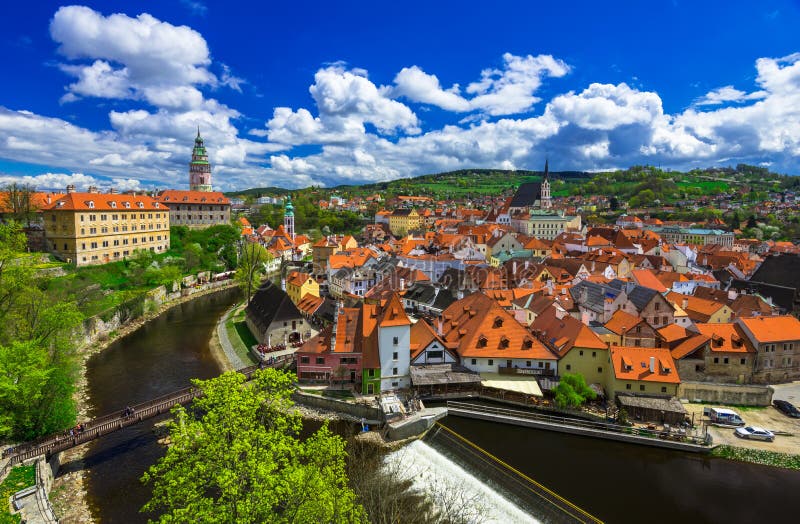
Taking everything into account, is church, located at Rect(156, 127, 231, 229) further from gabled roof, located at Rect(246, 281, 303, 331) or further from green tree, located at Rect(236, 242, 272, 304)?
gabled roof, located at Rect(246, 281, 303, 331)

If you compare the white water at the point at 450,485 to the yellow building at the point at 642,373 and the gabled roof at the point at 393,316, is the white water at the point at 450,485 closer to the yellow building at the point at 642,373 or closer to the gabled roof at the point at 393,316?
the gabled roof at the point at 393,316

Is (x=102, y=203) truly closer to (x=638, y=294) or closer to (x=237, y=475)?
(x=237, y=475)

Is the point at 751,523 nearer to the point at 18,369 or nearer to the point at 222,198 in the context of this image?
the point at 18,369

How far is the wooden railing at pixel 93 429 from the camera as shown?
21938mm

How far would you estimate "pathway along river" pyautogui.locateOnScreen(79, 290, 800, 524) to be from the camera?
20.0 meters

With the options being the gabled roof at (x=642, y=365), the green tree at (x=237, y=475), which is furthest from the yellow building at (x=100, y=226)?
the gabled roof at (x=642, y=365)

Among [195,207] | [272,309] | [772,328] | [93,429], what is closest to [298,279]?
[272,309]

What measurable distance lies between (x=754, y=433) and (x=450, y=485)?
18.5 m

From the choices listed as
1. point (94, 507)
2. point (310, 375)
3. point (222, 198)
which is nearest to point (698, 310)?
point (310, 375)

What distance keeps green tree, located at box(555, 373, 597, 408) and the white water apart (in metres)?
8.99

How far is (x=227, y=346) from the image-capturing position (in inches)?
1642

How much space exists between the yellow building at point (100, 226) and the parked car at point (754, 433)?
70.7 metres

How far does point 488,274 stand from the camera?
2168 inches

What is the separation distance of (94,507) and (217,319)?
1274 inches
